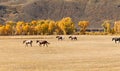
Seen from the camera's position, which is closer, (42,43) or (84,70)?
(84,70)

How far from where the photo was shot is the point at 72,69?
23062 mm

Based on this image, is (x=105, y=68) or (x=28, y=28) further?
(x=28, y=28)

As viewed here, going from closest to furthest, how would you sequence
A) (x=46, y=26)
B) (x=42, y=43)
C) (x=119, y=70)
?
(x=119, y=70) → (x=42, y=43) → (x=46, y=26)

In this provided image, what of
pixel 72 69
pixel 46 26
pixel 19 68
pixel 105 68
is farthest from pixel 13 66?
pixel 46 26

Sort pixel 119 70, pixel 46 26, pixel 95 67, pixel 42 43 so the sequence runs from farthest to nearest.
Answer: pixel 46 26, pixel 42 43, pixel 95 67, pixel 119 70

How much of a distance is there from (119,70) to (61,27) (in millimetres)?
118560

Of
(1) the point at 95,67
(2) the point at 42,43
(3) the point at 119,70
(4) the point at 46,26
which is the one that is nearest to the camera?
Result: (3) the point at 119,70

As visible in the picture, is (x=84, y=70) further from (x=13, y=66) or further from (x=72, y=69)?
(x=13, y=66)

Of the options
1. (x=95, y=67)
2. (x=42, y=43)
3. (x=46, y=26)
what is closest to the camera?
(x=95, y=67)

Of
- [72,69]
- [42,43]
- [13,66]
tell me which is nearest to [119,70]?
[72,69]

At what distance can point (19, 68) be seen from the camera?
23.5 metres

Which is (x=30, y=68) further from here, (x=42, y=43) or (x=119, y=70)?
(x=42, y=43)

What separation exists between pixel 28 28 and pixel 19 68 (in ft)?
384

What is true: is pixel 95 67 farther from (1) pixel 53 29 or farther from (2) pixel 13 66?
(1) pixel 53 29
